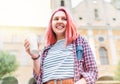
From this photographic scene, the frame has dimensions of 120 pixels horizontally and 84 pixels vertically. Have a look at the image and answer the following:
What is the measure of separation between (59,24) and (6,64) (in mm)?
14764

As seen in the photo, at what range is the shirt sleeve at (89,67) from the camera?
6.18 feet

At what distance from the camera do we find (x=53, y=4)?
858 inches

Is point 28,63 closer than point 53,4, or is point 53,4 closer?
point 28,63

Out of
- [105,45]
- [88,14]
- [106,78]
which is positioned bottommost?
[106,78]

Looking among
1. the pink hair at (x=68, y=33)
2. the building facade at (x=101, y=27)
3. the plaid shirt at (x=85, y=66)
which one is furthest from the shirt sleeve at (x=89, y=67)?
the building facade at (x=101, y=27)

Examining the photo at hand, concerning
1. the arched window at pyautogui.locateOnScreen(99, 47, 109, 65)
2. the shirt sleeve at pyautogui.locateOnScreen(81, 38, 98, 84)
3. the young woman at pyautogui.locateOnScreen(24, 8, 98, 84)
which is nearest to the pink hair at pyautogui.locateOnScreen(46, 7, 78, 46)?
the young woman at pyautogui.locateOnScreen(24, 8, 98, 84)

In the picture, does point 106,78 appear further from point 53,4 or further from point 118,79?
point 53,4

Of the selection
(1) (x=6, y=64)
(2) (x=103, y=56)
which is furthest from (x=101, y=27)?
(1) (x=6, y=64)

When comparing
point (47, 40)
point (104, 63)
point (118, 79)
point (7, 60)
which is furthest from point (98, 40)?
point (47, 40)

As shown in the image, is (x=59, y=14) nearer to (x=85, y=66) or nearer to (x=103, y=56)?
(x=85, y=66)

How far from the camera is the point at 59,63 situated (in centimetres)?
198

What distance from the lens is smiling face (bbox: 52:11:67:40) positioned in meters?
2.11

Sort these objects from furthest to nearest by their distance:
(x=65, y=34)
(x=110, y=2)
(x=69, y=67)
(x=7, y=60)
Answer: (x=110, y=2)
(x=7, y=60)
(x=65, y=34)
(x=69, y=67)

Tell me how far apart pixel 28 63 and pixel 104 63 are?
5.99 m
